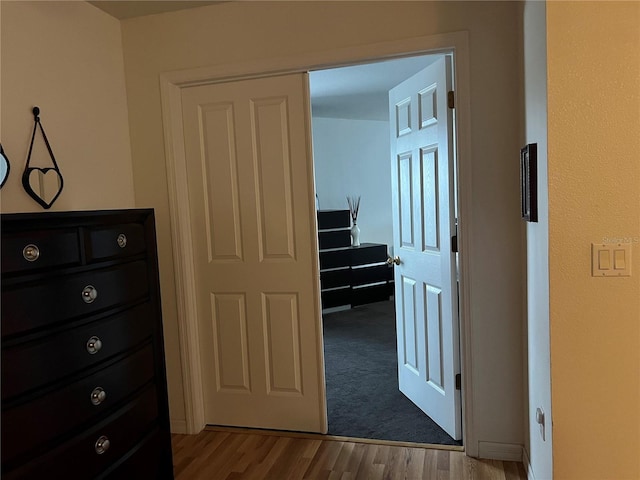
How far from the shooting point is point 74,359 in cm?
160

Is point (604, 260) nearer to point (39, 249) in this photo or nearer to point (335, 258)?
point (39, 249)

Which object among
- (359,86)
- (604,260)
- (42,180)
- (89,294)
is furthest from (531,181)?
(359,86)

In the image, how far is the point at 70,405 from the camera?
1586 millimetres

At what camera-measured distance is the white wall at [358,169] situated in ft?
20.6

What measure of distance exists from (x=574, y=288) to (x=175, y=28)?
2.29 metres

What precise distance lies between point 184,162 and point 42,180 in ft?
2.50

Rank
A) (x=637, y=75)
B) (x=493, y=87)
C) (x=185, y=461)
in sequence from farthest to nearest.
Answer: (x=185, y=461) → (x=493, y=87) → (x=637, y=75)

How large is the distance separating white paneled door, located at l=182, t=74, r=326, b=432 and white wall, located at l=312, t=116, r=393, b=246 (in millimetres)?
3544

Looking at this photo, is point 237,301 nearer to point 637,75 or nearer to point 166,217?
point 166,217

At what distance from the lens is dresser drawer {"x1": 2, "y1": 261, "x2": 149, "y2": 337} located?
1.41 meters

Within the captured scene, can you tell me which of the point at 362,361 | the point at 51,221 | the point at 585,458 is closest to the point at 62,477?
the point at 51,221

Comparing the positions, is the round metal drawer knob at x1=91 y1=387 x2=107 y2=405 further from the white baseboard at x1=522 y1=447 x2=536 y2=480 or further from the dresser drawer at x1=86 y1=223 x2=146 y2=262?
the white baseboard at x1=522 y1=447 x2=536 y2=480

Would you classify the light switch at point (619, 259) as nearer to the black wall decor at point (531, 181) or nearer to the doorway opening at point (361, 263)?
the black wall decor at point (531, 181)

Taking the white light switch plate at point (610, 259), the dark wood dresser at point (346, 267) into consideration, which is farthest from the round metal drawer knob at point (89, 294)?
the dark wood dresser at point (346, 267)
